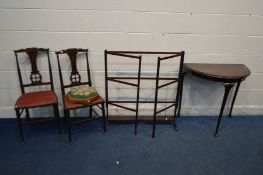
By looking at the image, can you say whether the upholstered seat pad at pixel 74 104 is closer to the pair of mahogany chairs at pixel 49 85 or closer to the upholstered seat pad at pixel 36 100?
the pair of mahogany chairs at pixel 49 85

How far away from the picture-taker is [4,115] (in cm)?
292

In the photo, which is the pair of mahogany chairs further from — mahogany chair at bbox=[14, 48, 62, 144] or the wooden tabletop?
the wooden tabletop

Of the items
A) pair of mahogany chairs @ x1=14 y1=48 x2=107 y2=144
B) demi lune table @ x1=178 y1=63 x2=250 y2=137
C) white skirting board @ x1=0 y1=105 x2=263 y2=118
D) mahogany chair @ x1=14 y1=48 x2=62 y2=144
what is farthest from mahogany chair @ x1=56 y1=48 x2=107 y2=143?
demi lune table @ x1=178 y1=63 x2=250 y2=137

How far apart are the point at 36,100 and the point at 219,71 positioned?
1854 mm

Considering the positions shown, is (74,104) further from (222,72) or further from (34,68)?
(222,72)

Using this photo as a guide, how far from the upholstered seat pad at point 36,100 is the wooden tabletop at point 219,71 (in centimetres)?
145

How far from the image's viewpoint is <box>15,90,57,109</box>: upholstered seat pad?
7.67 feet

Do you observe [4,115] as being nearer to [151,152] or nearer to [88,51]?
[88,51]

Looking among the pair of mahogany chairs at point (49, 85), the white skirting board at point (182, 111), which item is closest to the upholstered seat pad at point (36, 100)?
the pair of mahogany chairs at point (49, 85)

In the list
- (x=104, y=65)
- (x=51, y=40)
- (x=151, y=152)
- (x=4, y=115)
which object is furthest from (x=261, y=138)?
(x=4, y=115)

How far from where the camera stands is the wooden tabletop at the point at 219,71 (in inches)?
94.2

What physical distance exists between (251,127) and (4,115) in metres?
2.94

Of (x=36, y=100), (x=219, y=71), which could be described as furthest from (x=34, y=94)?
(x=219, y=71)

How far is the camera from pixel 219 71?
251cm
